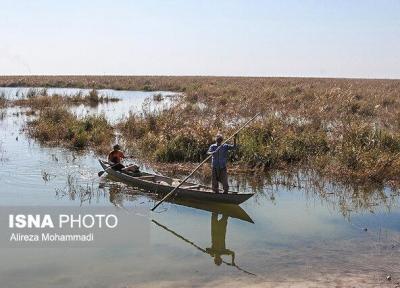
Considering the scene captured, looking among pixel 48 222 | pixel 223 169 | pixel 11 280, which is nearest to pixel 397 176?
pixel 223 169

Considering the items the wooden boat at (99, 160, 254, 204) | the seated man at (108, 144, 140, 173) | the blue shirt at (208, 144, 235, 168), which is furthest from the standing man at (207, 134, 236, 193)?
the seated man at (108, 144, 140, 173)

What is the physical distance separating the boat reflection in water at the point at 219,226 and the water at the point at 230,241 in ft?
0.08

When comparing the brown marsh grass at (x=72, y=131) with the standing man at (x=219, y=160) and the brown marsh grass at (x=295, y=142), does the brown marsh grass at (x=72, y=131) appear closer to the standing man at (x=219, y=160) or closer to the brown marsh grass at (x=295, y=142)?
the brown marsh grass at (x=295, y=142)

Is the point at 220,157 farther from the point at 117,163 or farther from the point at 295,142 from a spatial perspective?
the point at 295,142

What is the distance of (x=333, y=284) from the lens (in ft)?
25.7

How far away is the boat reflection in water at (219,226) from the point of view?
31.2ft

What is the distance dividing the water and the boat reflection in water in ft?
0.08

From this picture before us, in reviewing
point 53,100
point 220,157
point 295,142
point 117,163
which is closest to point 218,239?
point 220,157

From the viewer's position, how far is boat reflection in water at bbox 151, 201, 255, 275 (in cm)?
952

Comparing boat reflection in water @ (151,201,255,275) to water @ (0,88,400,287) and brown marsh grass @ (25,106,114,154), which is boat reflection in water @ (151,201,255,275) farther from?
brown marsh grass @ (25,106,114,154)

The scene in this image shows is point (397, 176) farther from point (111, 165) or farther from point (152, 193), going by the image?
point (111, 165)

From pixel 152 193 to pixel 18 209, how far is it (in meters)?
3.55

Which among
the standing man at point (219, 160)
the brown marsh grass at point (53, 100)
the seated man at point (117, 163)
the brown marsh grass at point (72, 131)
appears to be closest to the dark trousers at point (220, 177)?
the standing man at point (219, 160)

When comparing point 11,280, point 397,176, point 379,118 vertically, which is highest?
point 379,118
